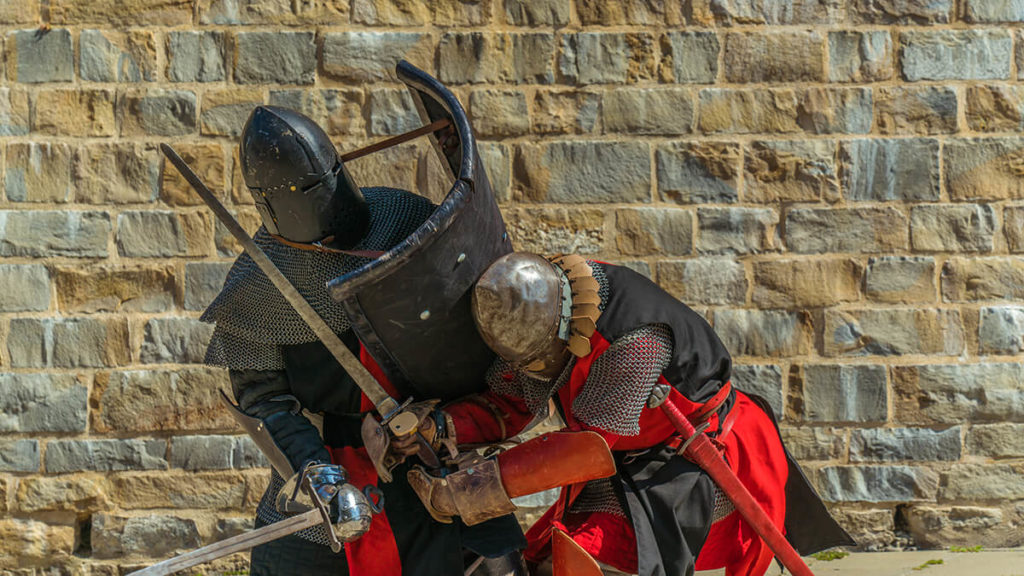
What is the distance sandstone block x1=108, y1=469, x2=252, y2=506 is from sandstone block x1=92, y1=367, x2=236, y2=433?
0.68 feet

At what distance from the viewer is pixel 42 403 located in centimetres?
420

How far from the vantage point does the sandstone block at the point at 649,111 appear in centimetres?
430

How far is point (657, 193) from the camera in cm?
432

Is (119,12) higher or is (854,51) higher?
(119,12)

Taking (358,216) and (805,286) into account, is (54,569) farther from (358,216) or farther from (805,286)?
(805,286)

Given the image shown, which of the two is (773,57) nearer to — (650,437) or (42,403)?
(650,437)

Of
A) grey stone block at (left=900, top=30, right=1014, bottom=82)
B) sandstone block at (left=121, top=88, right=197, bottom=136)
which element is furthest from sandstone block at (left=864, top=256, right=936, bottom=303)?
sandstone block at (left=121, top=88, right=197, bottom=136)

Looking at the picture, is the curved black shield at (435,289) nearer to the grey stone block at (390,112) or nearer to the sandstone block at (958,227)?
the grey stone block at (390,112)

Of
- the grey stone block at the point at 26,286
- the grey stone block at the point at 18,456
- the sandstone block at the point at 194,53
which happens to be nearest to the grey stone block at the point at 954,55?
the sandstone block at the point at 194,53

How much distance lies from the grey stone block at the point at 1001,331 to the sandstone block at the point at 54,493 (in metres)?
3.92

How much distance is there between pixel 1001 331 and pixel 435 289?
310 cm

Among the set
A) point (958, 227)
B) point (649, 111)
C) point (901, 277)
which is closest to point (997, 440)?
point (901, 277)

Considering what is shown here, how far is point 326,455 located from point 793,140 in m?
2.78

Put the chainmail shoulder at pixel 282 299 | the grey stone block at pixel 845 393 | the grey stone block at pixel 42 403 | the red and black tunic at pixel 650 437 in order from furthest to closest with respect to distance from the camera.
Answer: the grey stone block at pixel 845 393
the grey stone block at pixel 42 403
the chainmail shoulder at pixel 282 299
the red and black tunic at pixel 650 437
